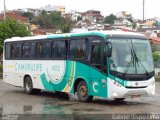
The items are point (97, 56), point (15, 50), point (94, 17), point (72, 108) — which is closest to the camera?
point (72, 108)

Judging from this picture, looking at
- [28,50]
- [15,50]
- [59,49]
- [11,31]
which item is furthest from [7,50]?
[11,31]

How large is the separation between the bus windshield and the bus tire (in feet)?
5.90

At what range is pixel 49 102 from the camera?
57.9 feet

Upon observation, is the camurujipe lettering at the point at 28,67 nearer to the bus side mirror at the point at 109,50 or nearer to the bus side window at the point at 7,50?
the bus side window at the point at 7,50

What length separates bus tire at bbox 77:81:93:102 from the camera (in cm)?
1703

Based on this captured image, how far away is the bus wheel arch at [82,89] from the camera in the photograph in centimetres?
1702

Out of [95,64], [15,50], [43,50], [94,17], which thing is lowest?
[95,64]

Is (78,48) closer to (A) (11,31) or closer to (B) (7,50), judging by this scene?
(B) (7,50)

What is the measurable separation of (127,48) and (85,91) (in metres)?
2.37

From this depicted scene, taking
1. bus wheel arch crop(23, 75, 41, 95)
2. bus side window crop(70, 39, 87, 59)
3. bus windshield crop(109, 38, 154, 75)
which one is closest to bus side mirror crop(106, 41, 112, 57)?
bus windshield crop(109, 38, 154, 75)

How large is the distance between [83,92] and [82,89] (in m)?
0.12

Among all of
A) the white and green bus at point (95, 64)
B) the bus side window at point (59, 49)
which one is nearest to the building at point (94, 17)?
Answer: the white and green bus at point (95, 64)

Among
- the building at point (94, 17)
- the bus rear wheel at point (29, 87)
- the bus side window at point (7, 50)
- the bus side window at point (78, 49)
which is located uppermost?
the building at point (94, 17)

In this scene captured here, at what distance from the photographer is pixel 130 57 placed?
1600cm
